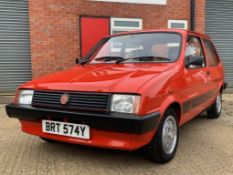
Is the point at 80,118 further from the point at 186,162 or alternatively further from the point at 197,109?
the point at 197,109

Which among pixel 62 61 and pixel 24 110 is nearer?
pixel 24 110

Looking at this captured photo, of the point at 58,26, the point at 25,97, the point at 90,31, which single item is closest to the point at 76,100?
the point at 25,97

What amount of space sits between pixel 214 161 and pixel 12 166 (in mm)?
2399

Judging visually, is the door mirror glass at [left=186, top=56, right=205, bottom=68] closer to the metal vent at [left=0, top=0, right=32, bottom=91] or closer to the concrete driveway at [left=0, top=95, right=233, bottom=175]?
the concrete driveway at [left=0, top=95, right=233, bottom=175]

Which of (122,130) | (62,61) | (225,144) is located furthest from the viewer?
(62,61)

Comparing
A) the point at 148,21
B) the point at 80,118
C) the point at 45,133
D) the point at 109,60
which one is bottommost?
the point at 45,133

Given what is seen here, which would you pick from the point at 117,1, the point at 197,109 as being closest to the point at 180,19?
the point at 117,1

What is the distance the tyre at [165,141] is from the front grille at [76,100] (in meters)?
0.71

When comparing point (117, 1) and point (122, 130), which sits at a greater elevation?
point (117, 1)

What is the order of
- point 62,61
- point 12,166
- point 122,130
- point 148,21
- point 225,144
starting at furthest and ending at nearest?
1. point 148,21
2. point 62,61
3. point 225,144
4. point 12,166
5. point 122,130

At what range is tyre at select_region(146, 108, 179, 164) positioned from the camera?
3.50 meters

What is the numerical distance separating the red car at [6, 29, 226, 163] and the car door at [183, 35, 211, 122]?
0.01 meters

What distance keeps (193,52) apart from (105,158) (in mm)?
2097

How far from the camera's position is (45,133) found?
3.67 m
